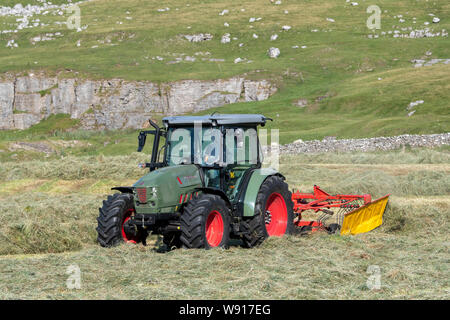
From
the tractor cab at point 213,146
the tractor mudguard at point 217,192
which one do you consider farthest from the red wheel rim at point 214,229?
the tractor cab at point 213,146

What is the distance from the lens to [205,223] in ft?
35.0

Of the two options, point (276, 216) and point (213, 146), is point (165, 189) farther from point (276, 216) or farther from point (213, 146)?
A: point (276, 216)

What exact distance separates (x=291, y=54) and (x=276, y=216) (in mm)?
66907

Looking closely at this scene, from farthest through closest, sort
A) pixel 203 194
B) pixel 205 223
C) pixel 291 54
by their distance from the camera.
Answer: pixel 291 54
pixel 203 194
pixel 205 223

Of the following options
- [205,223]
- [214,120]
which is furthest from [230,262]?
[214,120]

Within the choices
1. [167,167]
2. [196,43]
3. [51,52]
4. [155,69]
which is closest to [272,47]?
[196,43]

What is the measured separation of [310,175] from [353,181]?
143 inches

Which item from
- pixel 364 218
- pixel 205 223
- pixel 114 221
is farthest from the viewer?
pixel 364 218

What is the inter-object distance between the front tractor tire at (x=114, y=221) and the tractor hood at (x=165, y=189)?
0.62 meters

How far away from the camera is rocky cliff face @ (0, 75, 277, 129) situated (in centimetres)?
6406
